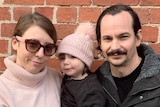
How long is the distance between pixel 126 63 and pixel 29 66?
577 mm

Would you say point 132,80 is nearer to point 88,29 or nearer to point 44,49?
point 88,29

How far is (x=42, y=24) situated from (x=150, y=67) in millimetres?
682

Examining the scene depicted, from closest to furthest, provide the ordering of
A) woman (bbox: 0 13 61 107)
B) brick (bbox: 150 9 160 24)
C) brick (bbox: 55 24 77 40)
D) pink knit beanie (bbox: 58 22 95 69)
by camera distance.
A: woman (bbox: 0 13 61 107)
pink knit beanie (bbox: 58 22 95 69)
brick (bbox: 150 9 160 24)
brick (bbox: 55 24 77 40)

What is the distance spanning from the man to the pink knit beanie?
67mm

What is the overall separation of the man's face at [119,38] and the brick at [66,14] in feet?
1.24

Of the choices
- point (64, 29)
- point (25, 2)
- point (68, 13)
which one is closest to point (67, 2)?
point (68, 13)

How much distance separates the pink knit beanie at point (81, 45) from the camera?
1.96 metres

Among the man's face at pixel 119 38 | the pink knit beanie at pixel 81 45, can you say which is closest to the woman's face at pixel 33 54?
the pink knit beanie at pixel 81 45

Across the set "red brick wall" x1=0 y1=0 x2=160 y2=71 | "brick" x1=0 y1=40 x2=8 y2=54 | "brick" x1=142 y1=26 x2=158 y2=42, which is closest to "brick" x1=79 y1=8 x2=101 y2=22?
"red brick wall" x1=0 y1=0 x2=160 y2=71

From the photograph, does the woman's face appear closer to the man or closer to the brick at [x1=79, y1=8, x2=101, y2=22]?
the man

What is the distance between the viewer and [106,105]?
1.95 meters

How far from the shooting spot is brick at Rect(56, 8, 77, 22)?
2.28 metres

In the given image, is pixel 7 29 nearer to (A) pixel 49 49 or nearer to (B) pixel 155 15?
(A) pixel 49 49

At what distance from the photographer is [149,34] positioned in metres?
2.20
